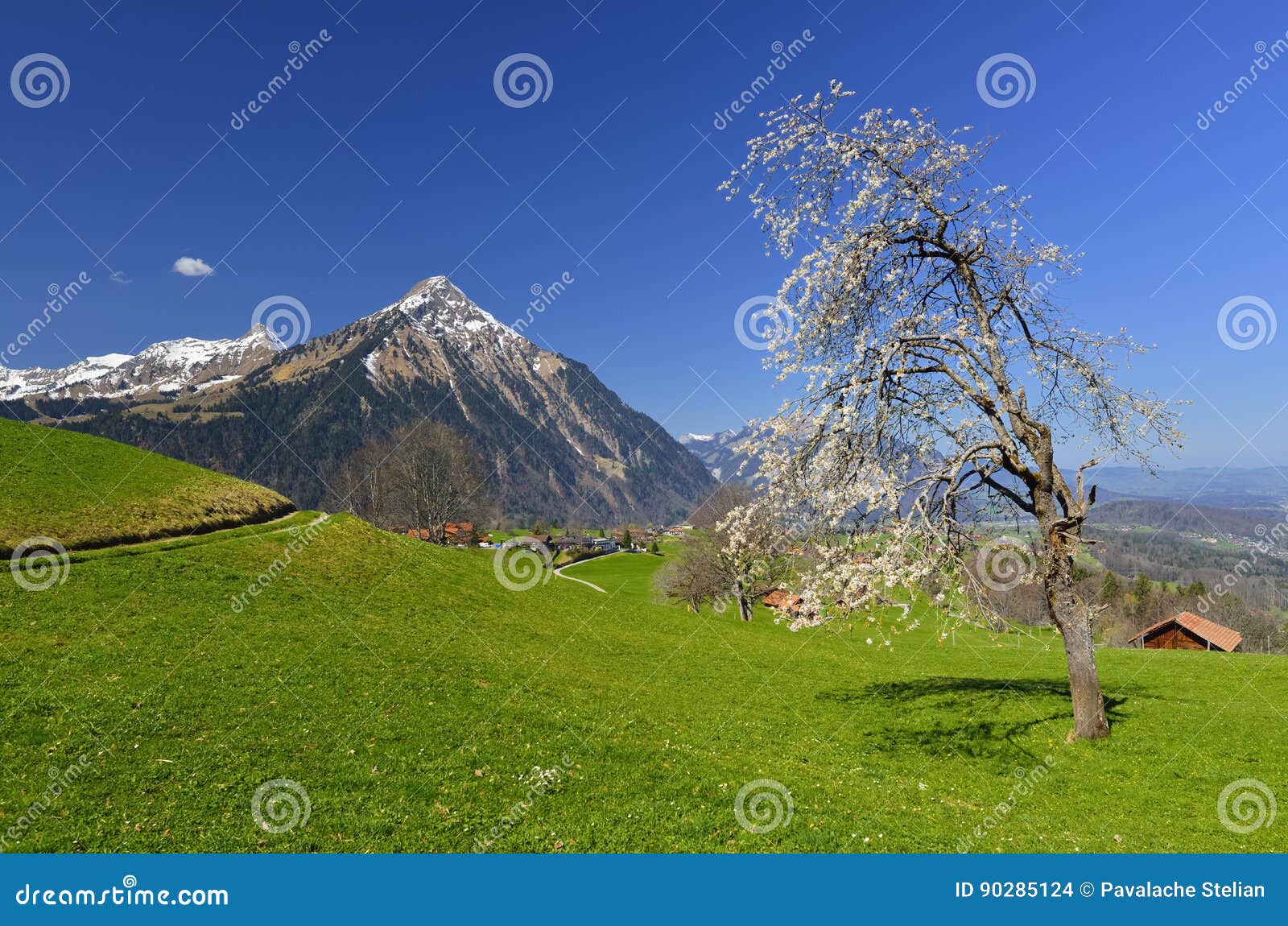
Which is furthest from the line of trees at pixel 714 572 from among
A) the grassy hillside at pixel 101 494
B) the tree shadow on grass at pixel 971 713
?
the grassy hillside at pixel 101 494

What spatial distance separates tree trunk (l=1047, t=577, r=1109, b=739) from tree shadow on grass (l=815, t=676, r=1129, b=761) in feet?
2.49

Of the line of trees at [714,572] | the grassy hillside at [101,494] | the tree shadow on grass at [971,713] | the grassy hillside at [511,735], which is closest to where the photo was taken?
the grassy hillside at [511,735]

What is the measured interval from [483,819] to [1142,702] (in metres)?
20.6

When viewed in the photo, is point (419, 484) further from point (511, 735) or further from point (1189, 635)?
point (1189, 635)

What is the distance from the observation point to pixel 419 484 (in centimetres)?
6688

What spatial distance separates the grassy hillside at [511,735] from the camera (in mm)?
9898

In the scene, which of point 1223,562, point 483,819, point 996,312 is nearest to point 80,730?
point 483,819

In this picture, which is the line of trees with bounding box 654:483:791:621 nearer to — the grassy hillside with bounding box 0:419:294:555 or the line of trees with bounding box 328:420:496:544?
the line of trees with bounding box 328:420:496:544

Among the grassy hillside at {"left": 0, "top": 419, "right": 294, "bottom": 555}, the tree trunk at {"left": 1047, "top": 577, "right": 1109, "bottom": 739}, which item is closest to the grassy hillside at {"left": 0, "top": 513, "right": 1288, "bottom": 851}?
the tree trunk at {"left": 1047, "top": 577, "right": 1109, "bottom": 739}

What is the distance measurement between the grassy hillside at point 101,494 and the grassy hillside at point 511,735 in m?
2.04

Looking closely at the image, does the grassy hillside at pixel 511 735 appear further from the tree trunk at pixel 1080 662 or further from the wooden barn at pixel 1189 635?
the wooden barn at pixel 1189 635

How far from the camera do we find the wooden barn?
202ft

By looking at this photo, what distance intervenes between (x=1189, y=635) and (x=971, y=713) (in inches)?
2787

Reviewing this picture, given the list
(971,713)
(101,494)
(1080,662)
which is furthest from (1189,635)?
(101,494)
